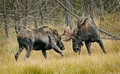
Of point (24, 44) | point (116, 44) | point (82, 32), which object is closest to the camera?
point (24, 44)

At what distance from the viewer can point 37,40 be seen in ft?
20.2

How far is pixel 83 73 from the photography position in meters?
4.07

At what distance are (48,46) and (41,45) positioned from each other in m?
0.25

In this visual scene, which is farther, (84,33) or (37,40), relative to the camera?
(84,33)

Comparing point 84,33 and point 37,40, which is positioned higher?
point 84,33

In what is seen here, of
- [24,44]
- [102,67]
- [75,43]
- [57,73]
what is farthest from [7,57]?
[102,67]

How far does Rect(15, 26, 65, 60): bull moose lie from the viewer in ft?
19.4

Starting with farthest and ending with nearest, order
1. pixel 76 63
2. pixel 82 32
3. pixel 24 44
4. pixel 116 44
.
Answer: pixel 116 44 → pixel 82 32 → pixel 24 44 → pixel 76 63

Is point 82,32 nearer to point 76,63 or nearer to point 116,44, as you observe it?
point 116,44

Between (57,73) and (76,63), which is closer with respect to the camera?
(57,73)

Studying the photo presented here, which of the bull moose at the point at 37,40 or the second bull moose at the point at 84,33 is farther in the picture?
the second bull moose at the point at 84,33

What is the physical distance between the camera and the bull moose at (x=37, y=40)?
591 centimetres

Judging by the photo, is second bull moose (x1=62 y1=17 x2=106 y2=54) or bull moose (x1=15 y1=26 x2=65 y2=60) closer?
bull moose (x1=15 y1=26 x2=65 y2=60)

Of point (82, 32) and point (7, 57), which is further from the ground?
point (82, 32)
